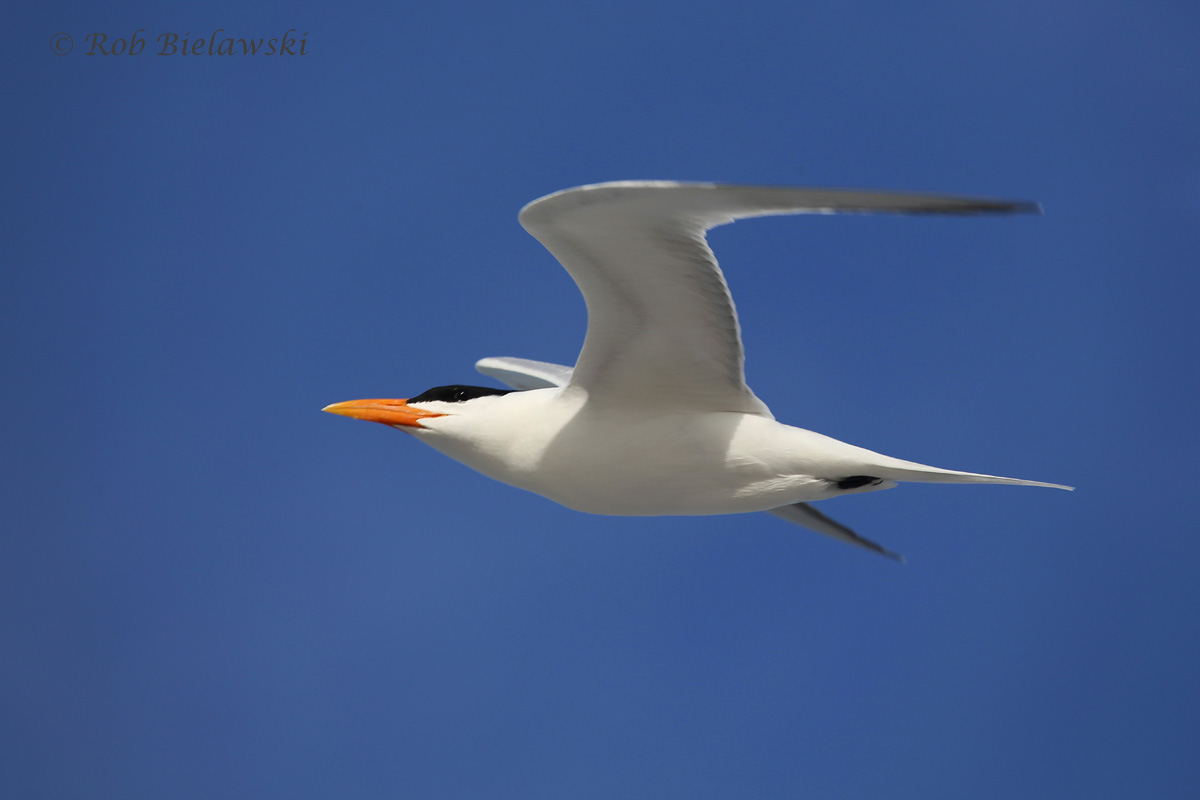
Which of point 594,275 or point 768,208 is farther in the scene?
point 594,275

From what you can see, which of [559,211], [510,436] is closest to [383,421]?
[510,436]

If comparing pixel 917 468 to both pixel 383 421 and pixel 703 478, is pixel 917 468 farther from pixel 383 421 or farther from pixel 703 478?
pixel 383 421

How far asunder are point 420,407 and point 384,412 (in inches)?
9.1

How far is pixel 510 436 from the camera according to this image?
5395 millimetres

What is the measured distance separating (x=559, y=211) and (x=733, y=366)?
1584 millimetres

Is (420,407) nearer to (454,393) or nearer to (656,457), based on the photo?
(454,393)

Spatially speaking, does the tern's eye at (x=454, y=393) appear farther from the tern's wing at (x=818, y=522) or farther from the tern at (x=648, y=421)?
the tern's wing at (x=818, y=522)

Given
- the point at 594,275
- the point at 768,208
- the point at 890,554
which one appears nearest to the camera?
the point at 768,208

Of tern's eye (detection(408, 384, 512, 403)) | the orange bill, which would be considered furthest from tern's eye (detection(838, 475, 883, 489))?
the orange bill

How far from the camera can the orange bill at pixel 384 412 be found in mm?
5699

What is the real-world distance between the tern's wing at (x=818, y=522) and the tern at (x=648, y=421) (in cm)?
123

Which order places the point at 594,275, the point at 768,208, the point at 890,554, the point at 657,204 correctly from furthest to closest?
the point at 890,554
the point at 594,275
the point at 657,204
the point at 768,208

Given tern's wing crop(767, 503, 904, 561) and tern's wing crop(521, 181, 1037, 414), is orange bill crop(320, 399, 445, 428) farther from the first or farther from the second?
tern's wing crop(767, 503, 904, 561)

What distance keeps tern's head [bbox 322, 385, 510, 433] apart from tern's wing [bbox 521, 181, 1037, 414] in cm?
74
